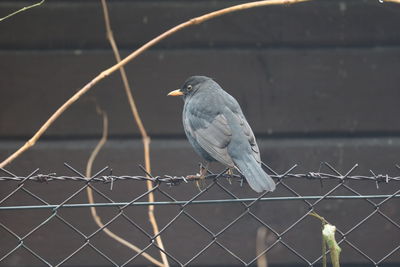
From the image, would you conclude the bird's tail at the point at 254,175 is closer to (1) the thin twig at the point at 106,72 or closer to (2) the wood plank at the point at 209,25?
(1) the thin twig at the point at 106,72

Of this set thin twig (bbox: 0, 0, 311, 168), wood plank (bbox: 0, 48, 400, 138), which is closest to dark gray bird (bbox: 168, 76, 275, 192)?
wood plank (bbox: 0, 48, 400, 138)

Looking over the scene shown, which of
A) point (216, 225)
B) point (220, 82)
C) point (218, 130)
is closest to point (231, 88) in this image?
point (220, 82)

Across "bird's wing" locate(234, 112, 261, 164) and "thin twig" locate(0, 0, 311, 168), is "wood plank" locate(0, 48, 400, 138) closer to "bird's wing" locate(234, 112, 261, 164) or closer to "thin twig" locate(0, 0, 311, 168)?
"bird's wing" locate(234, 112, 261, 164)

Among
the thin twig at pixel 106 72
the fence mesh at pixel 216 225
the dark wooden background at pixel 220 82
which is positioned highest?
the thin twig at pixel 106 72

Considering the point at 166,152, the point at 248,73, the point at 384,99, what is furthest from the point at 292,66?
the point at 166,152

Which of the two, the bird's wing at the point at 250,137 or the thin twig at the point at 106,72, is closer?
the thin twig at the point at 106,72

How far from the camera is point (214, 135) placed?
3275mm

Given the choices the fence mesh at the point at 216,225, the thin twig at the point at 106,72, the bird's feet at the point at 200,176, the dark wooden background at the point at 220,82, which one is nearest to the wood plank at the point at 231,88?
the dark wooden background at the point at 220,82

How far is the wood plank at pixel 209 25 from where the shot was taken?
4211mm

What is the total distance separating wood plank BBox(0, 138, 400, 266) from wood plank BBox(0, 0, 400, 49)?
2.03 feet

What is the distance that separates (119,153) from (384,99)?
5.48 ft

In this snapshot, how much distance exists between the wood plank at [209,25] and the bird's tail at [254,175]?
1.39m

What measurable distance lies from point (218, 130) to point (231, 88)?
1000 mm

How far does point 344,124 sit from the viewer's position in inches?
169
